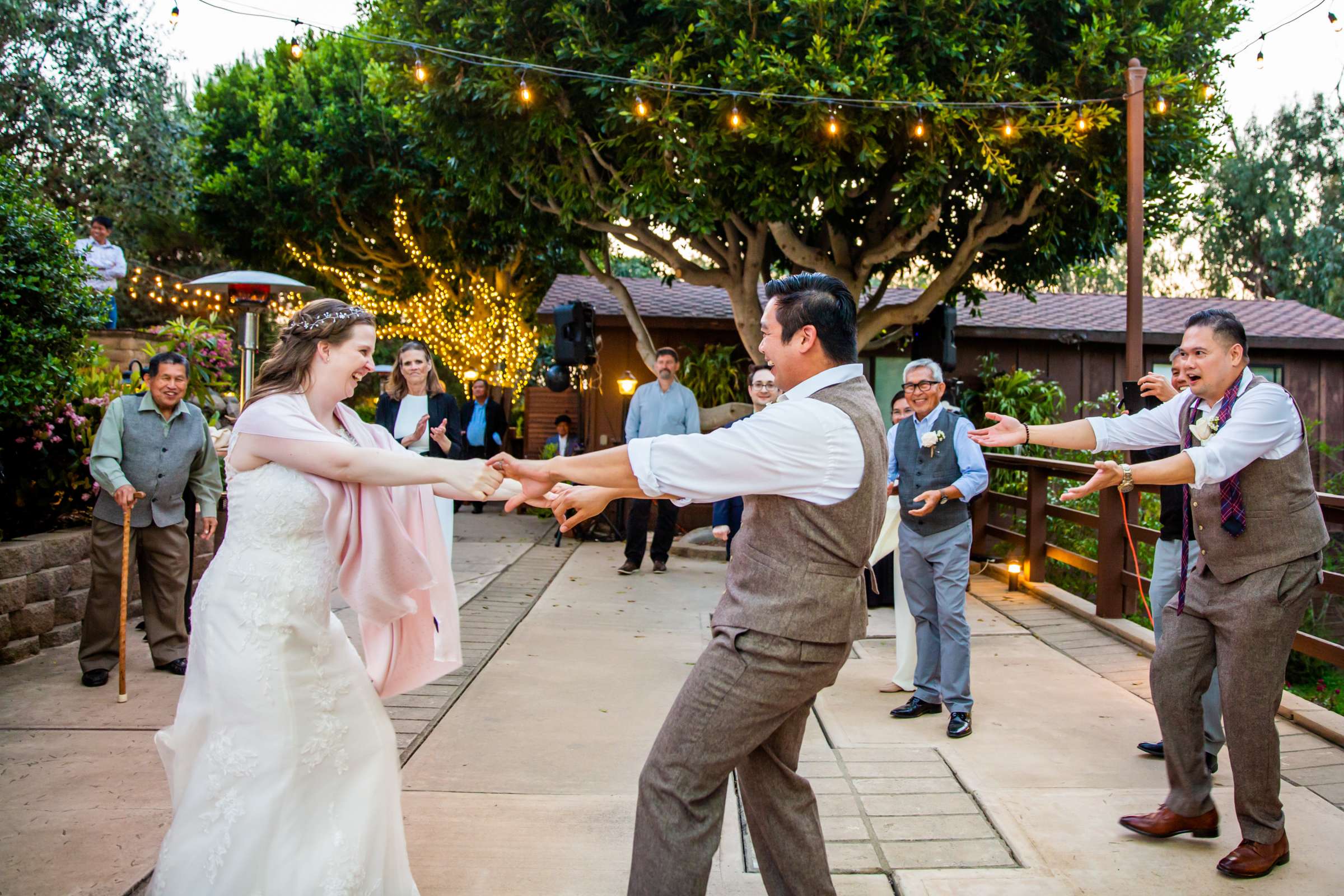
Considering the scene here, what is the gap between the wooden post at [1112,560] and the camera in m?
7.39

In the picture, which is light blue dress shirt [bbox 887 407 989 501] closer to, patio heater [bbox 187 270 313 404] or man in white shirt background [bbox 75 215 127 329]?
patio heater [bbox 187 270 313 404]

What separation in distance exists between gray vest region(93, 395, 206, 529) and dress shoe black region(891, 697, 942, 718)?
14.7 ft

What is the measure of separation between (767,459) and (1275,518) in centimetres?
213

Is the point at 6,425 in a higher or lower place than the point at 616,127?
lower

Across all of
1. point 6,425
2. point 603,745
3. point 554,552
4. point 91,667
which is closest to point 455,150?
point 554,552

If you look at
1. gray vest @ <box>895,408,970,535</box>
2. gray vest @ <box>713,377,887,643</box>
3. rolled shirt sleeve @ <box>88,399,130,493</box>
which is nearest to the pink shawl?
gray vest @ <box>713,377,887,643</box>

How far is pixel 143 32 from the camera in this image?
51.8 feet

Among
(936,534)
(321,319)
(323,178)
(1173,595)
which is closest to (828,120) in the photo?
(936,534)

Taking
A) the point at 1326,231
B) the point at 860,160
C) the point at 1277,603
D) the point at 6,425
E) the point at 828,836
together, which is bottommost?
the point at 828,836

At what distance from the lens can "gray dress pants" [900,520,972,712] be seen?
4.98 meters

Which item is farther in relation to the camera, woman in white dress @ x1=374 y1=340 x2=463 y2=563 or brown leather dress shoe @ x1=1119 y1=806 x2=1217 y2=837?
woman in white dress @ x1=374 y1=340 x2=463 y2=563

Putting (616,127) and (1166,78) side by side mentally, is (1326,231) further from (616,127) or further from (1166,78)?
(616,127)

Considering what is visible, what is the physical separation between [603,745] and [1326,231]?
28.5 metres

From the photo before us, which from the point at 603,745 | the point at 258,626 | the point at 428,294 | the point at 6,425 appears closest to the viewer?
the point at 258,626
